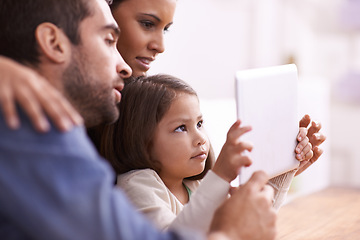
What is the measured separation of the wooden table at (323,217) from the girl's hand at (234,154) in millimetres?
466

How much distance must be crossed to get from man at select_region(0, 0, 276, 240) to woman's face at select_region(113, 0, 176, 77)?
1.42 ft

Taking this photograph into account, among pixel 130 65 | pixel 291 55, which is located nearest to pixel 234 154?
pixel 130 65

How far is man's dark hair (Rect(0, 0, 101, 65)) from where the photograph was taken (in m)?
0.92

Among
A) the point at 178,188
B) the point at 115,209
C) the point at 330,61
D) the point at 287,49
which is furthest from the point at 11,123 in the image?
the point at 330,61

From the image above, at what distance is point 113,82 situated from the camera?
101 centimetres

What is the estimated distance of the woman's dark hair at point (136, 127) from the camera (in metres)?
1.25

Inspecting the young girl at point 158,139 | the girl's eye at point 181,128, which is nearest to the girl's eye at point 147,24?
the young girl at point 158,139

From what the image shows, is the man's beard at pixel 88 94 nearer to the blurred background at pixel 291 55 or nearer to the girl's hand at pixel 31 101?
the girl's hand at pixel 31 101

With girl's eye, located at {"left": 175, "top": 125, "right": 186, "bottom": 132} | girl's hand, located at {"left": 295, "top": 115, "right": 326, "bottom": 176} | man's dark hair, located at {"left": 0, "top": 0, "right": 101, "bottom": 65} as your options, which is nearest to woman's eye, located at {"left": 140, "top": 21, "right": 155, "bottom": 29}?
girl's eye, located at {"left": 175, "top": 125, "right": 186, "bottom": 132}

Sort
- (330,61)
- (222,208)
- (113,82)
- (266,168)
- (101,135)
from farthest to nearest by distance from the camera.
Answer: (330,61), (101,135), (266,168), (113,82), (222,208)

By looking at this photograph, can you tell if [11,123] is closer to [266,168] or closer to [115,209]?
[115,209]

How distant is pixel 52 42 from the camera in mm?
921

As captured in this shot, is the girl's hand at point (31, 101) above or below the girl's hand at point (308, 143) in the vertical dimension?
above

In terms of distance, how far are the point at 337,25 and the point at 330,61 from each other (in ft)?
0.88
